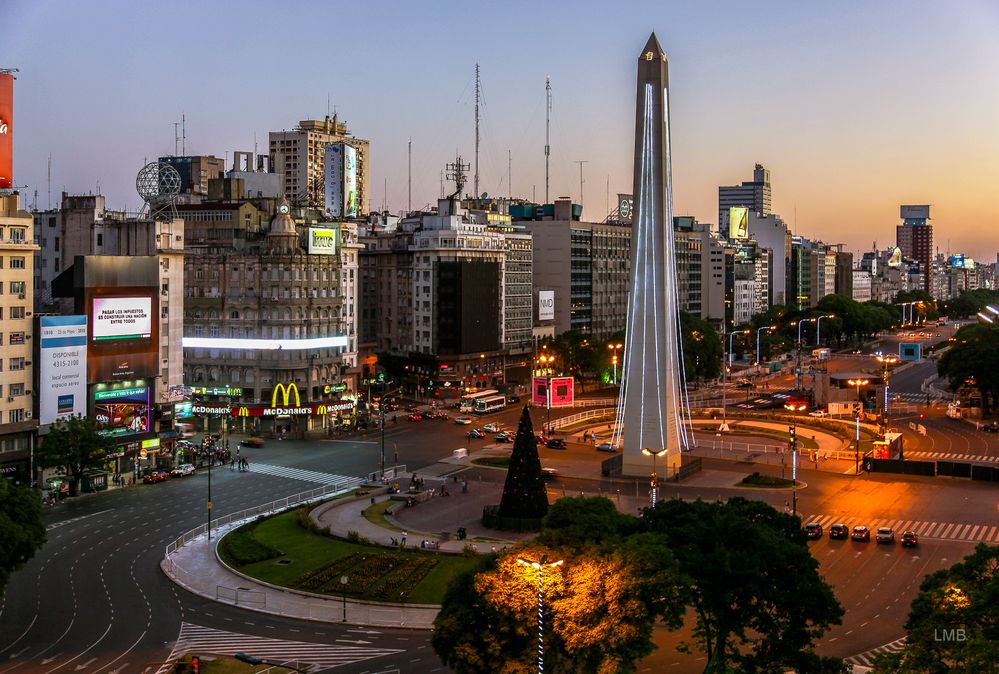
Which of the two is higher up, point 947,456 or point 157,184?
point 157,184

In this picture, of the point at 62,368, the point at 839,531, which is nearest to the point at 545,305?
the point at 62,368

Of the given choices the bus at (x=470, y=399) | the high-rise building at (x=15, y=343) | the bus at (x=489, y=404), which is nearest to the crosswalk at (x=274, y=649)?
the high-rise building at (x=15, y=343)

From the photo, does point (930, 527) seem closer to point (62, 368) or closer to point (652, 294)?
point (652, 294)

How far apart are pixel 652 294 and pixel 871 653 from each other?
38360 millimetres

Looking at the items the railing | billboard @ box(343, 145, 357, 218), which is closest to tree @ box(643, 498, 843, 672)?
the railing

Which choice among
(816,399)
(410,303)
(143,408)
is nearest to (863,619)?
(143,408)

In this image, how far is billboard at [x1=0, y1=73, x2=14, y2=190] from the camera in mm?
74562

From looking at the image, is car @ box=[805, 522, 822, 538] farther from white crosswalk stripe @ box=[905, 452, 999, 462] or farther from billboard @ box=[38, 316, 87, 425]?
billboard @ box=[38, 316, 87, 425]

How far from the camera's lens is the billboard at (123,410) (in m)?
81.7

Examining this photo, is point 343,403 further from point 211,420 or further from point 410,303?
point 410,303

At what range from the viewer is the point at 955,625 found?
35000mm

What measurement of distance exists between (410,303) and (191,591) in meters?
85.8

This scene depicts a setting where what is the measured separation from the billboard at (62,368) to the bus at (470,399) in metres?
48.5

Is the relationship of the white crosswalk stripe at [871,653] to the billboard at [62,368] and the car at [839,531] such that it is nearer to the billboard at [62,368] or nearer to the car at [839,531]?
the car at [839,531]
